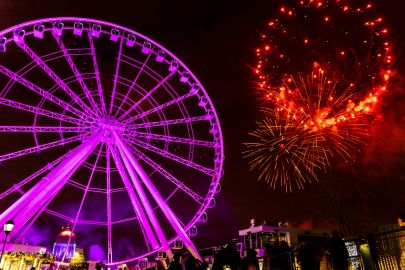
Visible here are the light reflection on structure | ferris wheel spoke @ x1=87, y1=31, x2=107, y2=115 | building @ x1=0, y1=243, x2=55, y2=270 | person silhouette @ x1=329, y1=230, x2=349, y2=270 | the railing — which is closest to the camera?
the railing

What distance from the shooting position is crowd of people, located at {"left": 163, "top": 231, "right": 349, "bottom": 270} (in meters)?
9.20

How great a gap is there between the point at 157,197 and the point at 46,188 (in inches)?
251

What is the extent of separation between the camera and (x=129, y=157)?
23.7m

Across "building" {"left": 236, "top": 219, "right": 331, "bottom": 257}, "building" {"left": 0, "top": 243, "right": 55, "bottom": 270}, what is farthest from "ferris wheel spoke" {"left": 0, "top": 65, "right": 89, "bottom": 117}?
"building" {"left": 236, "top": 219, "right": 331, "bottom": 257}

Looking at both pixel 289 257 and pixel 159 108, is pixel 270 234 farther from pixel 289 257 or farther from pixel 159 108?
pixel 289 257

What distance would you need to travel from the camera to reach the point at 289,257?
10555mm

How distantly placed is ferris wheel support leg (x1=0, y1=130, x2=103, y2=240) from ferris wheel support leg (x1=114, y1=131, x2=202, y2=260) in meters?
1.67

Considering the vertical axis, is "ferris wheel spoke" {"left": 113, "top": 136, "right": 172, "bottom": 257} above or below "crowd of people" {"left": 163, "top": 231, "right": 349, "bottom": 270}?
above

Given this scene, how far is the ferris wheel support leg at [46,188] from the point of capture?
21.2 meters

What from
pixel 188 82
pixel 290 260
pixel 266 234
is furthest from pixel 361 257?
pixel 266 234

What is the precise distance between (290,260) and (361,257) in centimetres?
175

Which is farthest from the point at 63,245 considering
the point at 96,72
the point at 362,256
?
the point at 362,256

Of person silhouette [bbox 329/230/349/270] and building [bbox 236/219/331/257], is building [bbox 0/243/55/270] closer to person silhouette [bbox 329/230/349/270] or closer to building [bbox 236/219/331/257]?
building [bbox 236/219/331/257]

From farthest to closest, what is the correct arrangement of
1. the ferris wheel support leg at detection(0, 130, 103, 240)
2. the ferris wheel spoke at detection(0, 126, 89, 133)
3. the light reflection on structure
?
the light reflection on structure
the ferris wheel support leg at detection(0, 130, 103, 240)
the ferris wheel spoke at detection(0, 126, 89, 133)
